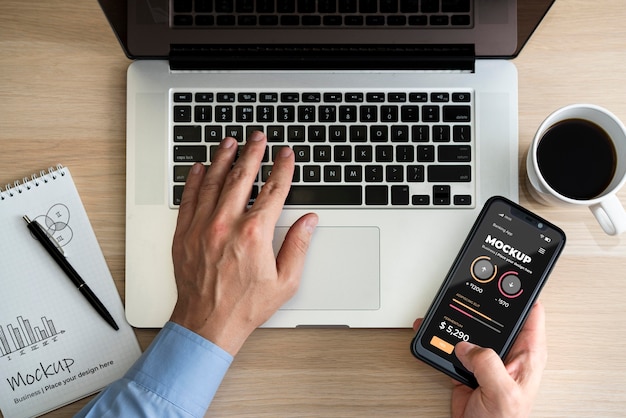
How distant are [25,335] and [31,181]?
0.66 feet

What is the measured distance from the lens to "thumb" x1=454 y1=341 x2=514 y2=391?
2.15ft

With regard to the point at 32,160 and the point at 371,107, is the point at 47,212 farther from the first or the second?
the point at 371,107

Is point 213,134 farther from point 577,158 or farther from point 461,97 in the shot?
point 577,158

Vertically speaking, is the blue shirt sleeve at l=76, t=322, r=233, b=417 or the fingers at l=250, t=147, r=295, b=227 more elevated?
the fingers at l=250, t=147, r=295, b=227

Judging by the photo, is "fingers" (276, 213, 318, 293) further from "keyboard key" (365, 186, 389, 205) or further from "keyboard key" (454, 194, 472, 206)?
"keyboard key" (454, 194, 472, 206)

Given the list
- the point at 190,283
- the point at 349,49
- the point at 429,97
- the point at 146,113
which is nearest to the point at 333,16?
the point at 349,49

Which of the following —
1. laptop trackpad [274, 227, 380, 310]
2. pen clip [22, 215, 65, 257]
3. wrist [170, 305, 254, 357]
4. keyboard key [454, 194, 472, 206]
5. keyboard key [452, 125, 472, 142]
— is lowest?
wrist [170, 305, 254, 357]

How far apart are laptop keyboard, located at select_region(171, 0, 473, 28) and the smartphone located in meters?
0.24

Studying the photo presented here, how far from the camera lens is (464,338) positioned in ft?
2.34

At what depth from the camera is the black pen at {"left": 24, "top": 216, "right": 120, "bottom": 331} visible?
2.48 feet

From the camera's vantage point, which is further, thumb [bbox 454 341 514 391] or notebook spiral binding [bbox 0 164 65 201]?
notebook spiral binding [bbox 0 164 65 201]

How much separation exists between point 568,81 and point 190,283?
56 cm

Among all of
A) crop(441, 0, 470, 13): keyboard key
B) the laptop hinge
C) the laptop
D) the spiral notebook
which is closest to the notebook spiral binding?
the spiral notebook

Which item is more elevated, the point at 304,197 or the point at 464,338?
the point at 304,197
